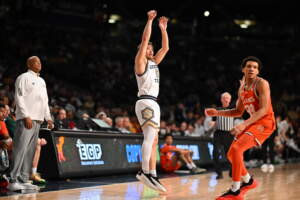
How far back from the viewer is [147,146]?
7.33 m

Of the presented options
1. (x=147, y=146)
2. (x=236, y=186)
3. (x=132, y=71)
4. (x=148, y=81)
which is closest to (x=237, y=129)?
(x=236, y=186)

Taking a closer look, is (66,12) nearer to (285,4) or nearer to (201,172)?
(285,4)

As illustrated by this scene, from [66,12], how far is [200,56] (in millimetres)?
8212

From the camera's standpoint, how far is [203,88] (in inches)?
1084

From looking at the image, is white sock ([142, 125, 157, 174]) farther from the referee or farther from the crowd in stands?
the crowd in stands

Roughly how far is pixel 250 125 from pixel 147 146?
58.9 inches

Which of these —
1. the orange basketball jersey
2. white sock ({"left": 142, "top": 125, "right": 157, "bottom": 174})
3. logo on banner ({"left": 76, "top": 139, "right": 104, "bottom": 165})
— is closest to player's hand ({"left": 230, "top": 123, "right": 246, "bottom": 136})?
the orange basketball jersey

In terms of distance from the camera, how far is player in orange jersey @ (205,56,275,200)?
643cm

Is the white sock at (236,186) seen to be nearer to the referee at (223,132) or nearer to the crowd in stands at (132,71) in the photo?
the referee at (223,132)

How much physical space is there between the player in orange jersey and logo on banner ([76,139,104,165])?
4.01 m

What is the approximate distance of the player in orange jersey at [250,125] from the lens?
21.1 feet

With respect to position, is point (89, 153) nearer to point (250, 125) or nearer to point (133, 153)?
point (133, 153)

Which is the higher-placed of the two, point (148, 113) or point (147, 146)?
point (148, 113)

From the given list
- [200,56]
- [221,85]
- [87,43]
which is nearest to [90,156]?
[87,43]
